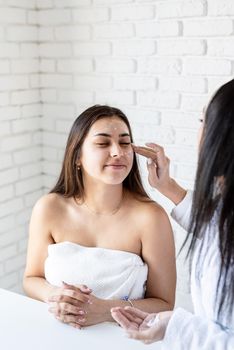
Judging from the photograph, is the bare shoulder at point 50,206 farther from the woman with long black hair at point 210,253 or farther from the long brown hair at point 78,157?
the woman with long black hair at point 210,253

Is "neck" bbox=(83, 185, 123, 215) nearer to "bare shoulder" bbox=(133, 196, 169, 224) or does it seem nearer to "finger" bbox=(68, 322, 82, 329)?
"bare shoulder" bbox=(133, 196, 169, 224)

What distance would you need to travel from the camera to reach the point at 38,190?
2428mm

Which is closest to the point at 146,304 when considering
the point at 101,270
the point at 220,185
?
the point at 101,270

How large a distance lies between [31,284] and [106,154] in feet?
1.56

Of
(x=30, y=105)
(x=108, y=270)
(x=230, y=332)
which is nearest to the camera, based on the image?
(x=230, y=332)

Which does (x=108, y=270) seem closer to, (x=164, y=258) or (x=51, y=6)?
(x=164, y=258)

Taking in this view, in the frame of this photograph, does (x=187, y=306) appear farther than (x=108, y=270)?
Yes

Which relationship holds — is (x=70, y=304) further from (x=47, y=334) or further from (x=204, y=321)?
(x=204, y=321)

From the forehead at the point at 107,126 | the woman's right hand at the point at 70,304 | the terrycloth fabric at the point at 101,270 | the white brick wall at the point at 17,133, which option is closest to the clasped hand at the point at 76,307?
the woman's right hand at the point at 70,304

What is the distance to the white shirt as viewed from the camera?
842 mm

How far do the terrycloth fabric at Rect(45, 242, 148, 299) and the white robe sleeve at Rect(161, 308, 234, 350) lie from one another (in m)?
0.49

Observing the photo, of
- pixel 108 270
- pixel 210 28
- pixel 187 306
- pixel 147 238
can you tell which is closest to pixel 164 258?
pixel 147 238

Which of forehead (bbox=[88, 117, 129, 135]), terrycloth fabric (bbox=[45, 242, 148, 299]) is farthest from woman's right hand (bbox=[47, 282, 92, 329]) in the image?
forehead (bbox=[88, 117, 129, 135])

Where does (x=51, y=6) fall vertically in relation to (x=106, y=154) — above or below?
above
